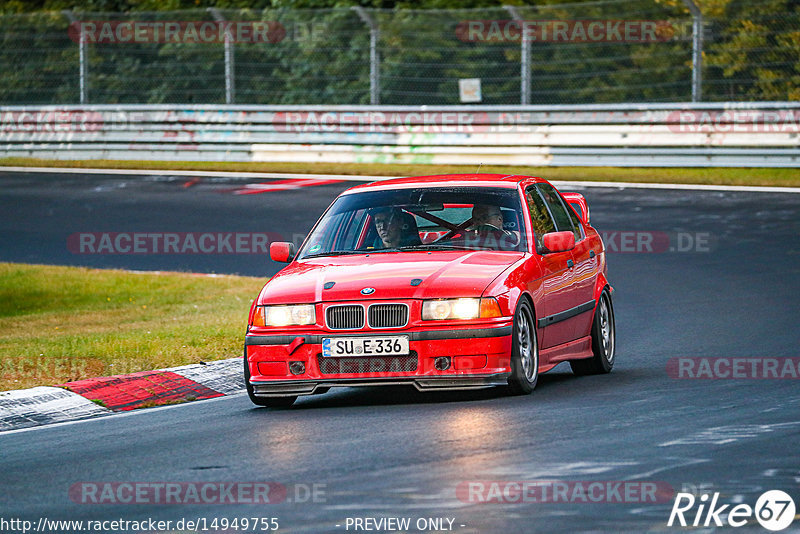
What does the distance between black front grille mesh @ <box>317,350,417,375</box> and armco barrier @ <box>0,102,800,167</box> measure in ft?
52.3

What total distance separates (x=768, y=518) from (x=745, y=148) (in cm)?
1886

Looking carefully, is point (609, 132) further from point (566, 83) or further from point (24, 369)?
point (24, 369)

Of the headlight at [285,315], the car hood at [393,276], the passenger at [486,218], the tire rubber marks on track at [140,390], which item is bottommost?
the tire rubber marks on track at [140,390]

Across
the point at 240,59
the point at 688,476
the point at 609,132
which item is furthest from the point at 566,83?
the point at 688,476

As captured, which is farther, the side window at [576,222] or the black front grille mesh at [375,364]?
the side window at [576,222]

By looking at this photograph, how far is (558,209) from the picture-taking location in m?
11.1

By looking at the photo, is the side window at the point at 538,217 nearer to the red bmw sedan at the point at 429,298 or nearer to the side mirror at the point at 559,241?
the red bmw sedan at the point at 429,298

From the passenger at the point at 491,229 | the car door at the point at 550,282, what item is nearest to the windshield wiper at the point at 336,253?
the passenger at the point at 491,229

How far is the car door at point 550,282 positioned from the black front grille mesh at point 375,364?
1.05 meters

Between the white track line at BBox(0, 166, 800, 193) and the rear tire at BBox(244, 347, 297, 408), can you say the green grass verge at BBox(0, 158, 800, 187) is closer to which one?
the white track line at BBox(0, 166, 800, 193)

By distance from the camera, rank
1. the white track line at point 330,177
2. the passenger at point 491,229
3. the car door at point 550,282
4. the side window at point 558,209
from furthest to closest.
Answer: the white track line at point 330,177 < the side window at point 558,209 < the passenger at point 491,229 < the car door at point 550,282

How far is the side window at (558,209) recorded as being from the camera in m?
10.9

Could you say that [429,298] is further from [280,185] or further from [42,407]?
[280,185]

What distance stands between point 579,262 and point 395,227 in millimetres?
1413
